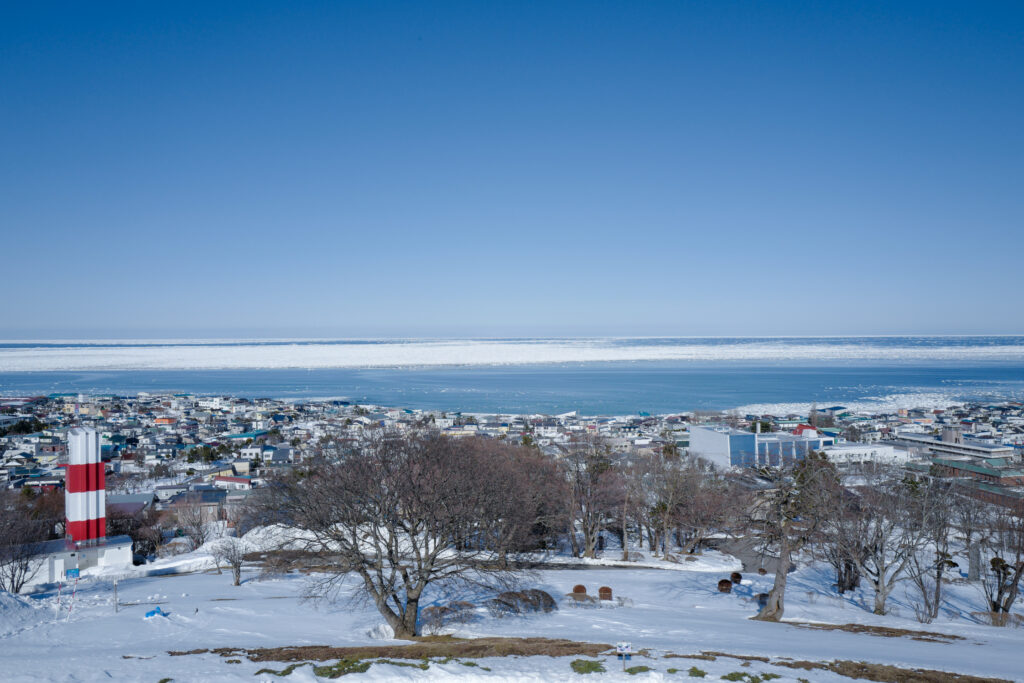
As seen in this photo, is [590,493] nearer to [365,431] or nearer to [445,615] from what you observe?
[445,615]

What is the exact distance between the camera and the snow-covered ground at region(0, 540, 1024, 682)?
918 cm

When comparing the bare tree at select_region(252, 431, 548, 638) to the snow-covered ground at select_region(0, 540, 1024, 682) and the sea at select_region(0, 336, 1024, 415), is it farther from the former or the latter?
the sea at select_region(0, 336, 1024, 415)

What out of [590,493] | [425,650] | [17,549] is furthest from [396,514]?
[17,549]

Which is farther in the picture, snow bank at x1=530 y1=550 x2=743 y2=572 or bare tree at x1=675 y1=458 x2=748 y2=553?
bare tree at x1=675 y1=458 x2=748 y2=553

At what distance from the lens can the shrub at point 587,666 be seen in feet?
29.5

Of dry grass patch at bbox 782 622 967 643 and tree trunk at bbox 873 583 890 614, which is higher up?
dry grass patch at bbox 782 622 967 643

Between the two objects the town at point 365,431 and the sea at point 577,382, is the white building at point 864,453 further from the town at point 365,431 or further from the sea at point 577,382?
the sea at point 577,382

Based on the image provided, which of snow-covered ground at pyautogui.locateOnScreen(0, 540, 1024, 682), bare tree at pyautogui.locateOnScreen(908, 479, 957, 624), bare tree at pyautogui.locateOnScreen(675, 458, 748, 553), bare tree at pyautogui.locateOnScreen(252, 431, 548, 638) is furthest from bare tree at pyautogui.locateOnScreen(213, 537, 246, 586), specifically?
bare tree at pyautogui.locateOnScreen(908, 479, 957, 624)

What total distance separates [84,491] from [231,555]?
6.38 m

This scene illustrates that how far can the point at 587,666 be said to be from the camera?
921cm

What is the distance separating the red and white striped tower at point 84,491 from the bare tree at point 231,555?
4.11 metres

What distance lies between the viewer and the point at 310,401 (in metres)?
65.9

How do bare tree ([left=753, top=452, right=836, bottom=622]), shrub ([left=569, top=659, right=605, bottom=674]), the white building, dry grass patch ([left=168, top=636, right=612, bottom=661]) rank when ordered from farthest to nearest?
the white building → bare tree ([left=753, top=452, right=836, bottom=622]) → dry grass patch ([left=168, top=636, right=612, bottom=661]) → shrub ([left=569, top=659, right=605, bottom=674])

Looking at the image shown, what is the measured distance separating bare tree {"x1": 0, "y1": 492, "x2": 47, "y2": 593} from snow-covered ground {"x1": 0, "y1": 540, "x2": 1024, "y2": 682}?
2013 millimetres
